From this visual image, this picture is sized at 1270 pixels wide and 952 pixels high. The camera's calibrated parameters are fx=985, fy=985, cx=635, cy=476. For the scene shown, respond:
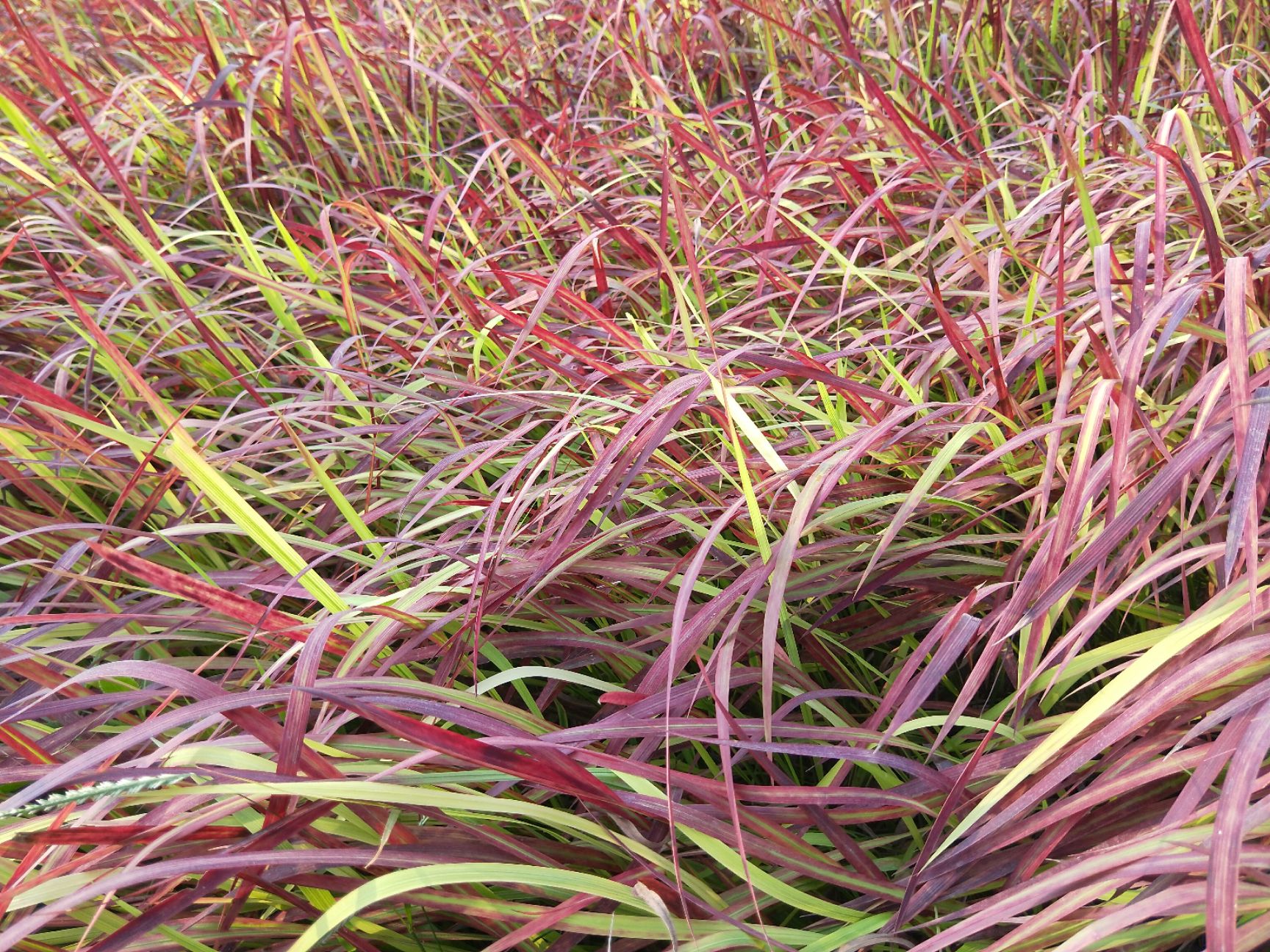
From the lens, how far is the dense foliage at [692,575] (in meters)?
0.56

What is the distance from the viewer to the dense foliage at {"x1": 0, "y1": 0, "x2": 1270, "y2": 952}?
1.84 ft

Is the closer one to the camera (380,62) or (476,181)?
(476,181)

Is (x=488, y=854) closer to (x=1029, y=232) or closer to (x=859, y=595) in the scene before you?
(x=859, y=595)

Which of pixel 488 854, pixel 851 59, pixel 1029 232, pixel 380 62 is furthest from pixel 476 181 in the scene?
pixel 488 854

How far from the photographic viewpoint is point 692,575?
618 millimetres

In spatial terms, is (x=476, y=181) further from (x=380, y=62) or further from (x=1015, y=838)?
(x=1015, y=838)

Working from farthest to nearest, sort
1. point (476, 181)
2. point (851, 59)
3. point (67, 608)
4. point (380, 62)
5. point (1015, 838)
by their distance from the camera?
point (380, 62)
point (476, 181)
point (851, 59)
point (67, 608)
point (1015, 838)

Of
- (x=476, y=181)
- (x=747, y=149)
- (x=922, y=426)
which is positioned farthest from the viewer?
(x=476, y=181)

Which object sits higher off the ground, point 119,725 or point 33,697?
point 33,697

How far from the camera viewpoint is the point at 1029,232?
111 centimetres

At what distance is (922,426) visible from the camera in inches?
32.0

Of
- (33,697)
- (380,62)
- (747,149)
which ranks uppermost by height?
(380,62)

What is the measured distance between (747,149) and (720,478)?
0.71 meters

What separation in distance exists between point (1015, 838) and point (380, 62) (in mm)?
1866
